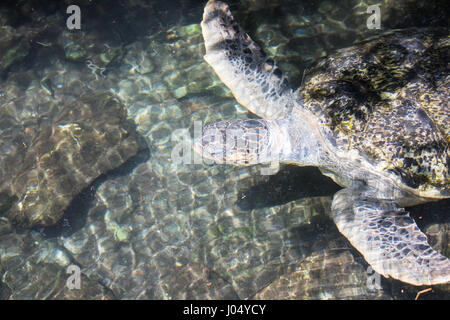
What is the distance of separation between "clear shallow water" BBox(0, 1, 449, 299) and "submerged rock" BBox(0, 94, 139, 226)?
9 cm

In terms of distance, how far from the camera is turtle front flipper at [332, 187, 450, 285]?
2.58 m

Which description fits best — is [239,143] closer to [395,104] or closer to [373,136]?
[373,136]

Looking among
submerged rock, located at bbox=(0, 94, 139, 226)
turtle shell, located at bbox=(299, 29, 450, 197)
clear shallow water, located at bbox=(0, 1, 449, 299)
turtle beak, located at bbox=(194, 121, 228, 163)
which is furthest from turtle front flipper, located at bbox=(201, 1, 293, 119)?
submerged rock, located at bbox=(0, 94, 139, 226)

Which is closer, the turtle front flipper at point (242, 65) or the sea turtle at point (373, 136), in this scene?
the sea turtle at point (373, 136)

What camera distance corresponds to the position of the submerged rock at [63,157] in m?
4.55

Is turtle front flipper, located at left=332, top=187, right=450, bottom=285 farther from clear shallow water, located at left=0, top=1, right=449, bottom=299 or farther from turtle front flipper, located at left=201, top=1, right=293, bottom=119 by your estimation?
turtle front flipper, located at left=201, top=1, right=293, bottom=119

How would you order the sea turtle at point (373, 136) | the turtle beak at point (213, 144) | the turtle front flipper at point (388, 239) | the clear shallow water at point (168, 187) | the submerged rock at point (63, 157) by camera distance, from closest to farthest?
1. the turtle front flipper at point (388, 239)
2. the sea turtle at point (373, 136)
3. the turtle beak at point (213, 144)
4. the clear shallow water at point (168, 187)
5. the submerged rock at point (63, 157)

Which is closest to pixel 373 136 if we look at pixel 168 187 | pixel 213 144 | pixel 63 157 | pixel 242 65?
pixel 213 144

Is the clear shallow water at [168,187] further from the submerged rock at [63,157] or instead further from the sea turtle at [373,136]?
the sea turtle at [373,136]

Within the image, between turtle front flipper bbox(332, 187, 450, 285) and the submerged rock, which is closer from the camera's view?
turtle front flipper bbox(332, 187, 450, 285)

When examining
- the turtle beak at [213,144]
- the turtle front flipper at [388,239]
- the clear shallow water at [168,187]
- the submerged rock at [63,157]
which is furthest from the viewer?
the submerged rock at [63,157]

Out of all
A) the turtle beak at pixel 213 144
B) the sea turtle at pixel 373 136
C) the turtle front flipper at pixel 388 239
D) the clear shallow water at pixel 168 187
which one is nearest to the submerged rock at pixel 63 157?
the clear shallow water at pixel 168 187

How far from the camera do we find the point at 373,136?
2.92 m

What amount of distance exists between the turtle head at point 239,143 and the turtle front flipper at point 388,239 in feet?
3.04
